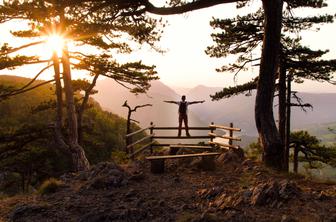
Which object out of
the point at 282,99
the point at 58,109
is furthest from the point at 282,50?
the point at 58,109

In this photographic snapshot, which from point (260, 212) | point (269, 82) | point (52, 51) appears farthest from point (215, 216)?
point (52, 51)

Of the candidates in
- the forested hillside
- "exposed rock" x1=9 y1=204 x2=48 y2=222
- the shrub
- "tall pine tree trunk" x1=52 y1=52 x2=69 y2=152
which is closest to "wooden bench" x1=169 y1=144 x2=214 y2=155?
the shrub

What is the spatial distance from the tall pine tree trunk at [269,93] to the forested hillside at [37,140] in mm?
10595

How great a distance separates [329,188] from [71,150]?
12.1m

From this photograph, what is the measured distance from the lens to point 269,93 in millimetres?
10555

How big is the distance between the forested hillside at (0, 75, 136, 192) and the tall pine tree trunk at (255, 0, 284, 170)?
1060 centimetres

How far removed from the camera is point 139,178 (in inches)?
393

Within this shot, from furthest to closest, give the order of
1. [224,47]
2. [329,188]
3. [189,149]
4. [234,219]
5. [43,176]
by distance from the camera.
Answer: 1. [43,176]
2. [224,47]
3. [189,149]
4. [329,188]
5. [234,219]

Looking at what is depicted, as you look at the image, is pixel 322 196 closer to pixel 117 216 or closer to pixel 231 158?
pixel 231 158

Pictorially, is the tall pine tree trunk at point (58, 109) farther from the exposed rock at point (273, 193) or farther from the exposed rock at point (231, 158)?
the exposed rock at point (273, 193)

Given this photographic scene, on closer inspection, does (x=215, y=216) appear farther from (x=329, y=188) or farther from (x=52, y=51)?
(x=52, y=51)

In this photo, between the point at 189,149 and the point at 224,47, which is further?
the point at 224,47

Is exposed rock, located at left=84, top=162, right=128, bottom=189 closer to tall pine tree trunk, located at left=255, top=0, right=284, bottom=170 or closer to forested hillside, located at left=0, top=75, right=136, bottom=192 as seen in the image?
tall pine tree trunk, located at left=255, top=0, right=284, bottom=170

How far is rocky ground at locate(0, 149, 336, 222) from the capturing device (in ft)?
23.2
